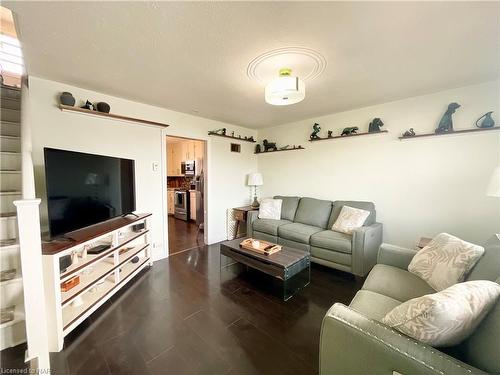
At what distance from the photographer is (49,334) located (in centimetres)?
149

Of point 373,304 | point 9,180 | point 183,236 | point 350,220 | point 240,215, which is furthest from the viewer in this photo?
point 183,236

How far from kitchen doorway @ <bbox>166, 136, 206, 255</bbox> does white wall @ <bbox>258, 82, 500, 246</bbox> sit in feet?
7.78

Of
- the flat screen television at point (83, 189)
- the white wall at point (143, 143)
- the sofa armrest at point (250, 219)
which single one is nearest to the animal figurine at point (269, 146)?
the white wall at point (143, 143)

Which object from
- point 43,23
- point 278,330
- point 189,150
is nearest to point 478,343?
point 278,330

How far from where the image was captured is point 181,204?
580 cm

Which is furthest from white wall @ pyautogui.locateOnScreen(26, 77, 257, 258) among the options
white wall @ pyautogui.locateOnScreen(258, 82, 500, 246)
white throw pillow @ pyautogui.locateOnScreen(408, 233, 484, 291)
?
white throw pillow @ pyautogui.locateOnScreen(408, 233, 484, 291)

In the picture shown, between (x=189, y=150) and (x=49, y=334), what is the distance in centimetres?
491

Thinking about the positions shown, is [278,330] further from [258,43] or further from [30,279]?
[258,43]

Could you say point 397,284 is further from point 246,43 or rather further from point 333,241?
point 246,43

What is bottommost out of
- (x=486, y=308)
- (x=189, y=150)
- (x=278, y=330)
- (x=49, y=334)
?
(x=278, y=330)

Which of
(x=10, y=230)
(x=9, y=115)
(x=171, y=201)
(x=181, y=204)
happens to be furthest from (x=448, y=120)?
(x=171, y=201)

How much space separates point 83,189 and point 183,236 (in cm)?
252

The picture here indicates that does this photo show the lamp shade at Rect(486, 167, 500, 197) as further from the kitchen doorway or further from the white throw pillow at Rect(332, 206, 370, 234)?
the kitchen doorway

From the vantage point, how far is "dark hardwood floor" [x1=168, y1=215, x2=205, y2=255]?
369 centimetres
